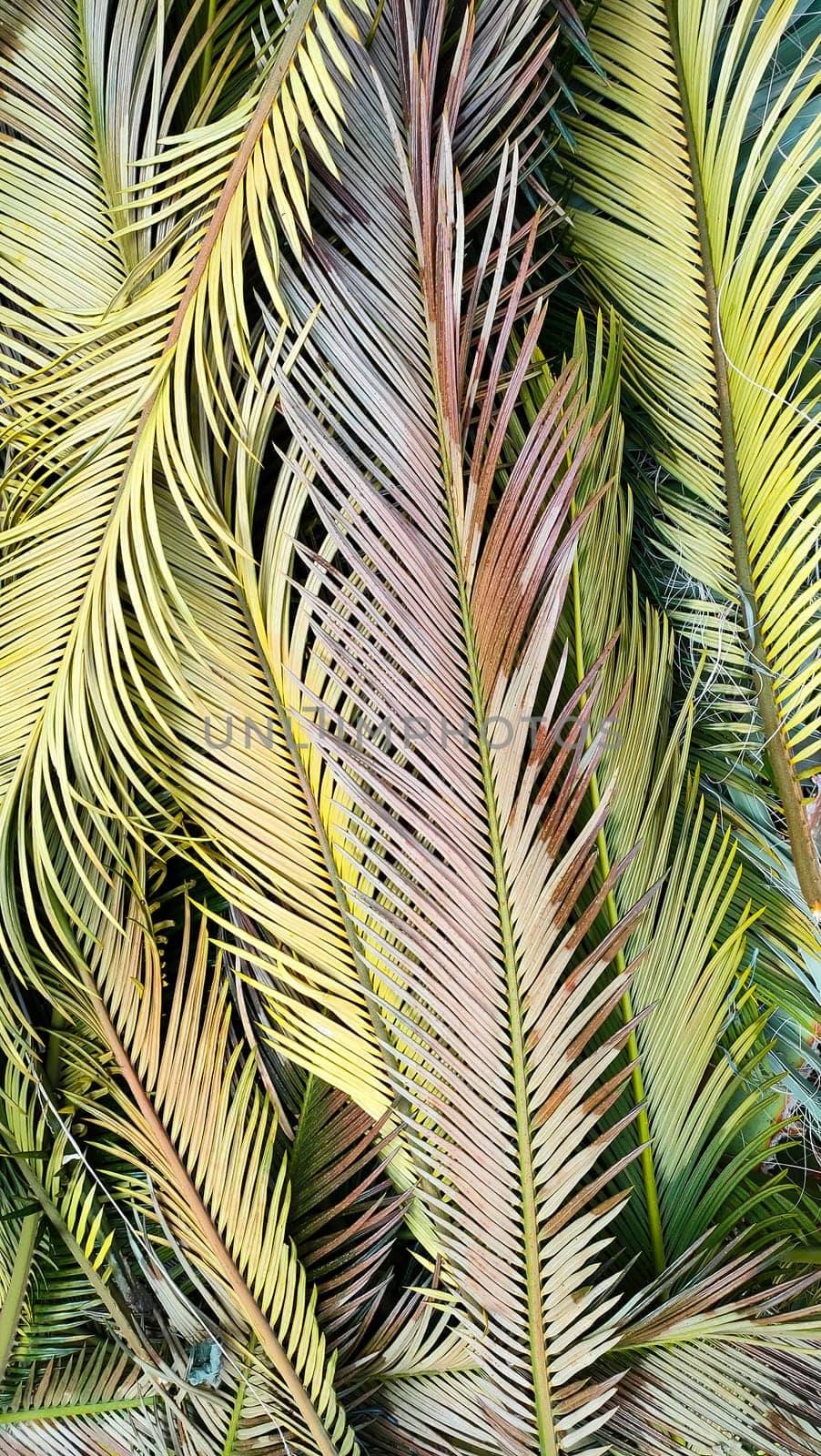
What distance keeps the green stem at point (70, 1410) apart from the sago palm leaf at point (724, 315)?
34.5 inches

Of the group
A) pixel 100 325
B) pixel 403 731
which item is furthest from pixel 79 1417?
pixel 100 325

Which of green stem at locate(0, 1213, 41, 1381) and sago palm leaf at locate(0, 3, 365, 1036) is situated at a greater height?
sago palm leaf at locate(0, 3, 365, 1036)

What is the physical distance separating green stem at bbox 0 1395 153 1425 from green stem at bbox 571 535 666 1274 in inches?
21.2

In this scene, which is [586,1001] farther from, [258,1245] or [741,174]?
[741,174]

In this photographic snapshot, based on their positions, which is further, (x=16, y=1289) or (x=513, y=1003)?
(x=16, y=1289)

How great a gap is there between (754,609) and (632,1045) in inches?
18.7

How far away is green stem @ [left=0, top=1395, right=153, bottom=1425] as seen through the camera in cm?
94

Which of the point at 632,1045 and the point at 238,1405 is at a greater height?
the point at 632,1045

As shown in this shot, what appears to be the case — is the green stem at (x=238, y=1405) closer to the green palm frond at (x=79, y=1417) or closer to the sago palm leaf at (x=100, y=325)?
the green palm frond at (x=79, y=1417)

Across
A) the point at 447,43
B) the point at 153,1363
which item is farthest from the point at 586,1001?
the point at 447,43

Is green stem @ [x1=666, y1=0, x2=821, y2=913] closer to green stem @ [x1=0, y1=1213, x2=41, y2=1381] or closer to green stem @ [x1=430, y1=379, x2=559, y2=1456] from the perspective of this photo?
green stem @ [x1=430, y1=379, x2=559, y2=1456]

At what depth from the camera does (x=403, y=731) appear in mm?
782

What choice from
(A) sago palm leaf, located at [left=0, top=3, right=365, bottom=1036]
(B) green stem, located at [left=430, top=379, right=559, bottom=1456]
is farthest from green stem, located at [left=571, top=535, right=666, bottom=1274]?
(A) sago palm leaf, located at [left=0, top=3, right=365, bottom=1036]

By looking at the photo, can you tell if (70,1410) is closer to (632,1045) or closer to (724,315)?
(632,1045)
